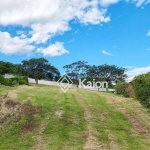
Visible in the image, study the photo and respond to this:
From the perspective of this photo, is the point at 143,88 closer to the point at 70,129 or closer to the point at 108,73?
the point at 70,129

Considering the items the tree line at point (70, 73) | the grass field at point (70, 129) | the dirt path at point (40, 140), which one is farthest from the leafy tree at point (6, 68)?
the dirt path at point (40, 140)

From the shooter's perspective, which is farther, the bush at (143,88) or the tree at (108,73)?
the tree at (108,73)

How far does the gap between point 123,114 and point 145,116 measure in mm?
1151

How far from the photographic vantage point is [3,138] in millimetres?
8422

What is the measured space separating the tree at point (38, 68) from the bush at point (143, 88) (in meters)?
50.8

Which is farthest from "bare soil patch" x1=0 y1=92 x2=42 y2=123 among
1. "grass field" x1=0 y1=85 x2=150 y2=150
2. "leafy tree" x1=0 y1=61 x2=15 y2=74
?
"leafy tree" x1=0 y1=61 x2=15 y2=74

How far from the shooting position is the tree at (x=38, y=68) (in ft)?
216

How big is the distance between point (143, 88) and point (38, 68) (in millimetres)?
53817

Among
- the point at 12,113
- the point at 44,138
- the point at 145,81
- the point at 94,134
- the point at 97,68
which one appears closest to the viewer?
the point at 44,138

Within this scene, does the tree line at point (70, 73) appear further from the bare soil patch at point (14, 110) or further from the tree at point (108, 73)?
the bare soil patch at point (14, 110)

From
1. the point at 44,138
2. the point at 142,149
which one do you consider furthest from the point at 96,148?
the point at 44,138

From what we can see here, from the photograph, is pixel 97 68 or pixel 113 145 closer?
pixel 113 145

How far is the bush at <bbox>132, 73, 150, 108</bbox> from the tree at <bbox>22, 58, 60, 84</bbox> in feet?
167

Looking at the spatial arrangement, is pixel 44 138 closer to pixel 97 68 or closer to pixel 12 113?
pixel 12 113
